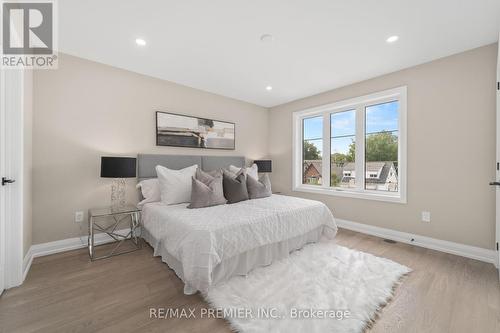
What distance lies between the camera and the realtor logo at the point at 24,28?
5.74 feet

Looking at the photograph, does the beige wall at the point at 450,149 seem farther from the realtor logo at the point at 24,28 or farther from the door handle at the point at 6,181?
the door handle at the point at 6,181

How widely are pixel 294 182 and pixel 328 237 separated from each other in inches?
66.3

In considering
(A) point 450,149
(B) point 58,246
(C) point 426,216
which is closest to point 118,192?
(B) point 58,246

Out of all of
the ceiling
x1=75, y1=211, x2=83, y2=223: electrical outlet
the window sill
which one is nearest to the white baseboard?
x1=75, y1=211, x2=83, y2=223: electrical outlet

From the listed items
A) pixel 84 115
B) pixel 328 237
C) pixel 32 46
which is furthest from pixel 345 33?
pixel 32 46

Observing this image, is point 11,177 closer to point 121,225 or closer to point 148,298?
point 121,225

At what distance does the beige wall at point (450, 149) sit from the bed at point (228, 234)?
1.30 m

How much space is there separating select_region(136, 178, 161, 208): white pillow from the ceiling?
5.50 feet

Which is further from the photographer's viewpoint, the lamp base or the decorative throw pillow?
the lamp base

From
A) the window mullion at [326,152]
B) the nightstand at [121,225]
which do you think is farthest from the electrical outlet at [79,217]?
the window mullion at [326,152]

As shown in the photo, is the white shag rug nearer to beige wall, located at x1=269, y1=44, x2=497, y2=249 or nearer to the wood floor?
the wood floor

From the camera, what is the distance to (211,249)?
1725 millimetres

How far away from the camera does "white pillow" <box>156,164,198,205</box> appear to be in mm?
2723

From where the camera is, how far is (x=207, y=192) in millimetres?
2580
